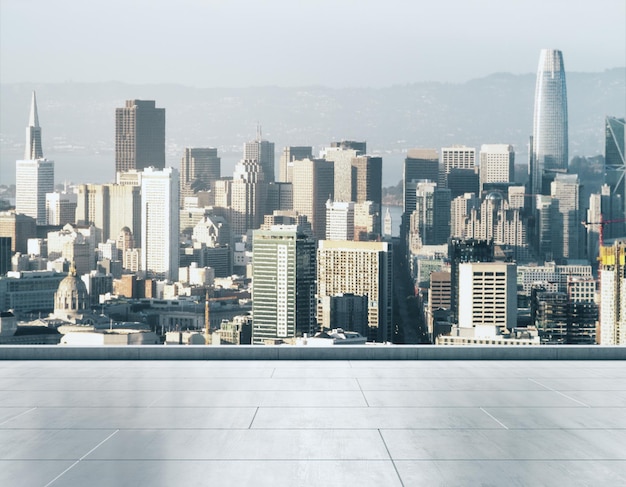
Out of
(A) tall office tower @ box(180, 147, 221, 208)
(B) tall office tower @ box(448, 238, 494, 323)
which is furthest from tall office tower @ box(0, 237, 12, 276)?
(B) tall office tower @ box(448, 238, 494, 323)

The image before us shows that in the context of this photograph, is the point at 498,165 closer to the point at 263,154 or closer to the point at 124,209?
the point at 263,154

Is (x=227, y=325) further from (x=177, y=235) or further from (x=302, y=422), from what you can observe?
(x=302, y=422)

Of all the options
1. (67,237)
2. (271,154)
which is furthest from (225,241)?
(271,154)

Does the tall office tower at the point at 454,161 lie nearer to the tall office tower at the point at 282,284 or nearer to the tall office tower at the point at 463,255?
the tall office tower at the point at 463,255

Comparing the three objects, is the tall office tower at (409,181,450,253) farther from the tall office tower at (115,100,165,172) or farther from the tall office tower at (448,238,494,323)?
the tall office tower at (115,100,165,172)

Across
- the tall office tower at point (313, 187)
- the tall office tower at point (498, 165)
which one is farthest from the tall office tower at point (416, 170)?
the tall office tower at point (313, 187)

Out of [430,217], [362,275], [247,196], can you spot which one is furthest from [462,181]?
[362,275]

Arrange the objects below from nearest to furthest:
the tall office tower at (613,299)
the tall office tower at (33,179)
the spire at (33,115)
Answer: the tall office tower at (613,299) < the spire at (33,115) < the tall office tower at (33,179)

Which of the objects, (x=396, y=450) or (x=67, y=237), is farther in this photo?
(x=67, y=237)
